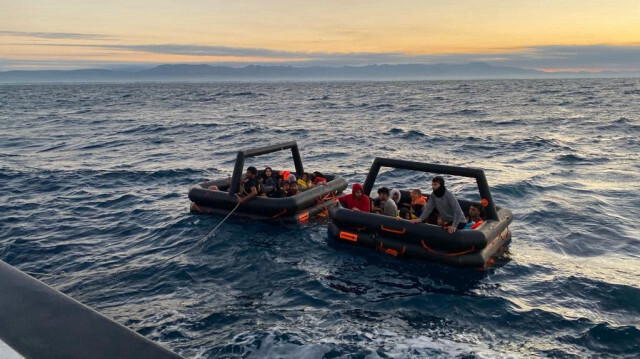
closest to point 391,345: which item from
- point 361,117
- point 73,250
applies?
point 73,250

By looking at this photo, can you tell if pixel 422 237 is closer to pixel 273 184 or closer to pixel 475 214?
pixel 475 214

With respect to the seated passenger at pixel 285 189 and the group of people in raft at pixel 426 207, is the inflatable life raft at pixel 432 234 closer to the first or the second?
the group of people in raft at pixel 426 207

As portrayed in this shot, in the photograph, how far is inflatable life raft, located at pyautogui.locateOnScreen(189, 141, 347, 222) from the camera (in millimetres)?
13500

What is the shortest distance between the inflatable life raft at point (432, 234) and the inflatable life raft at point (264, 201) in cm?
148

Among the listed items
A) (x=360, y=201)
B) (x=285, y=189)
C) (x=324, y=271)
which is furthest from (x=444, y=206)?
(x=285, y=189)

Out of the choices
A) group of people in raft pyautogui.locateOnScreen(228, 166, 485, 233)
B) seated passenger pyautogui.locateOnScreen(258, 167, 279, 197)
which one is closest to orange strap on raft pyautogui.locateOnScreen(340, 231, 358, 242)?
group of people in raft pyautogui.locateOnScreen(228, 166, 485, 233)

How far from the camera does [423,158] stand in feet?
90.5

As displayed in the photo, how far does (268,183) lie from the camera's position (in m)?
15.1

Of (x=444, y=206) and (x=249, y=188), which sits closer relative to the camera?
(x=444, y=206)

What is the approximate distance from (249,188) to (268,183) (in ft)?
3.57

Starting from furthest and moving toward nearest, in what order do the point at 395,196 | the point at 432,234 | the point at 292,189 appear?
the point at 292,189 < the point at 395,196 < the point at 432,234

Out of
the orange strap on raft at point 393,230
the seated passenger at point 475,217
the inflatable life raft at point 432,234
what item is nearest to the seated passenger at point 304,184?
the inflatable life raft at point 432,234

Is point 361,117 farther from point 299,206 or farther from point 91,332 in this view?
point 91,332

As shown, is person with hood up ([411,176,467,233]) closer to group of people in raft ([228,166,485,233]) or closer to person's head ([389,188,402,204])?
group of people in raft ([228,166,485,233])
